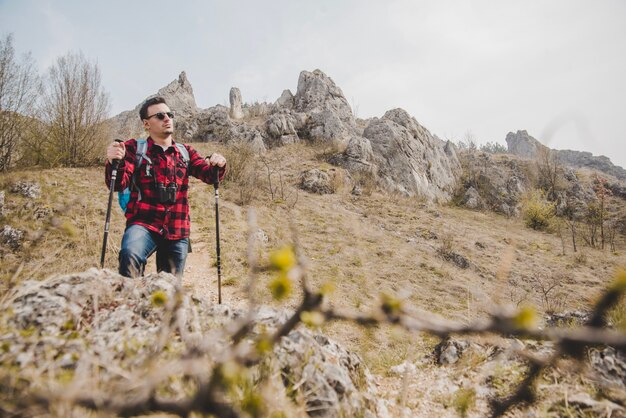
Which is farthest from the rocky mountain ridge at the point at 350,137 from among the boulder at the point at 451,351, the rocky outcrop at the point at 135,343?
the rocky outcrop at the point at 135,343

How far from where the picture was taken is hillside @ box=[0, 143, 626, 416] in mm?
2340

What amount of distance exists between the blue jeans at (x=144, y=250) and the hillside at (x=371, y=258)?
1.61ft

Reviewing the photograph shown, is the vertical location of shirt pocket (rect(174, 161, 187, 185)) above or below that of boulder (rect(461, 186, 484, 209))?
below

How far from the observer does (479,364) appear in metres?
2.33

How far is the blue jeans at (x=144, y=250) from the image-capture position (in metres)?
2.63

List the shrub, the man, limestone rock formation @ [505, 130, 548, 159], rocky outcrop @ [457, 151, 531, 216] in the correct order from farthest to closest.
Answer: limestone rock formation @ [505, 130, 548, 159]
rocky outcrop @ [457, 151, 531, 216]
the shrub
the man

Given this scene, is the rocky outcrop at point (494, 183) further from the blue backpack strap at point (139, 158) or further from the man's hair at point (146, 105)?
the blue backpack strap at point (139, 158)

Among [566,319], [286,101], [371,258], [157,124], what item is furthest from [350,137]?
[157,124]

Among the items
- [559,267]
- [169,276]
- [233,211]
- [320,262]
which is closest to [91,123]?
[233,211]

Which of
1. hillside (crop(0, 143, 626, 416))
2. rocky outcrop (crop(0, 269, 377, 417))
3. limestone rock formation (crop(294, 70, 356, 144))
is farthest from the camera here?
limestone rock formation (crop(294, 70, 356, 144))

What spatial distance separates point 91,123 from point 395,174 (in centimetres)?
1611

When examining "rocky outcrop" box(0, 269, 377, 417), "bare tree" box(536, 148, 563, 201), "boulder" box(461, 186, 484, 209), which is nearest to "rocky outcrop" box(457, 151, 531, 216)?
"boulder" box(461, 186, 484, 209)

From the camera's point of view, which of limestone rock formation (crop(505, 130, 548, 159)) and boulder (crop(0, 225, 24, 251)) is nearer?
boulder (crop(0, 225, 24, 251))

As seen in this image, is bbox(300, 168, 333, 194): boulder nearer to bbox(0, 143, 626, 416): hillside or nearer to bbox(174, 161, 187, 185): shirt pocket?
bbox(0, 143, 626, 416): hillside
